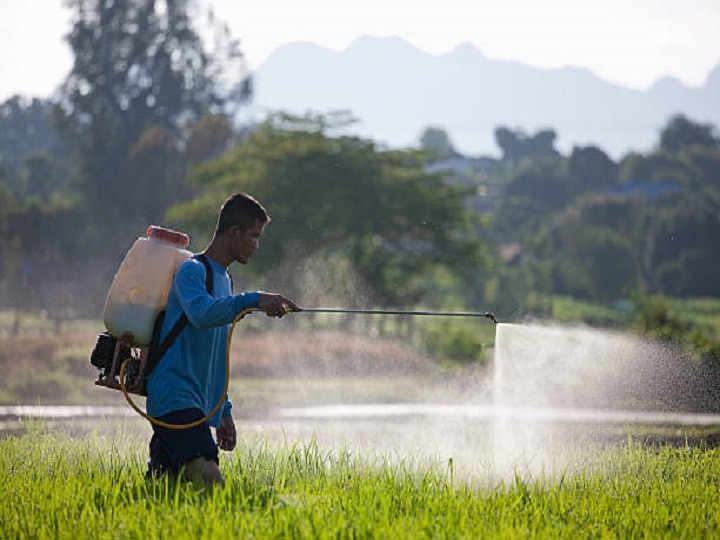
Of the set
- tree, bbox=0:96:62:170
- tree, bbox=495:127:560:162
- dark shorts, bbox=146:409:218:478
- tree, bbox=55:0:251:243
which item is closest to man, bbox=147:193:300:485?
dark shorts, bbox=146:409:218:478

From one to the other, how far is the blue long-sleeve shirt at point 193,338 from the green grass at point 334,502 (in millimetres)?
436

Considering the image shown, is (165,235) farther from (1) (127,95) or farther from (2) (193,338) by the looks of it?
(1) (127,95)

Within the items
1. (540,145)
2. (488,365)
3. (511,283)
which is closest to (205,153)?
(511,283)

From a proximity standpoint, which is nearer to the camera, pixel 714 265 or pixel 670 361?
pixel 670 361

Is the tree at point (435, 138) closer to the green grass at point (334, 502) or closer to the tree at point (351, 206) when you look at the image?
the tree at point (351, 206)

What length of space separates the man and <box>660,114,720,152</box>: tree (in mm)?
85140

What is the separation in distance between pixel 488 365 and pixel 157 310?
46.0 feet

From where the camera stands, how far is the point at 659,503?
24.3 feet

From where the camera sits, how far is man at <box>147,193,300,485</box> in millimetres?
6445

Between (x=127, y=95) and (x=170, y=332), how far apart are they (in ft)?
176

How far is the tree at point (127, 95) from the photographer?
2133 inches

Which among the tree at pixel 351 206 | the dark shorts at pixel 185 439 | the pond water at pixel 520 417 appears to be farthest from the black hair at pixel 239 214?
the tree at pixel 351 206

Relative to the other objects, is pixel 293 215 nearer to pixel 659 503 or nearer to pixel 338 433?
pixel 338 433

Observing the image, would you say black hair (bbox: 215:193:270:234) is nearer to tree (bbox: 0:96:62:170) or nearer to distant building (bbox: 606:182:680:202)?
distant building (bbox: 606:182:680:202)
